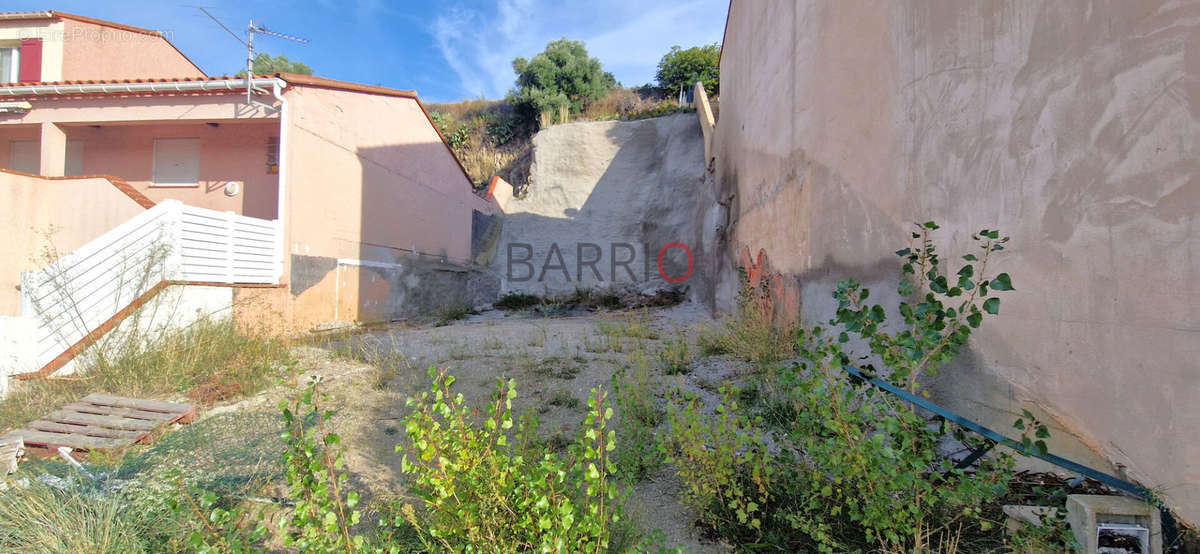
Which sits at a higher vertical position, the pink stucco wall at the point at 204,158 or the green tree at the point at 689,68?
the green tree at the point at 689,68

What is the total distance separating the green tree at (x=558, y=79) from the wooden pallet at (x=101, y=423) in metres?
17.7

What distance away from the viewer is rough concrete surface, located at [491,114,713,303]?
1371 centimetres

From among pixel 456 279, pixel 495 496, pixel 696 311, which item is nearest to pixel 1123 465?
pixel 495 496

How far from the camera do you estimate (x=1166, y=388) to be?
1540 mm

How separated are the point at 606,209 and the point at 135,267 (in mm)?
11545

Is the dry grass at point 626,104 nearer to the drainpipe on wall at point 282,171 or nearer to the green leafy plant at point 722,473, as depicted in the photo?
the drainpipe on wall at point 282,171

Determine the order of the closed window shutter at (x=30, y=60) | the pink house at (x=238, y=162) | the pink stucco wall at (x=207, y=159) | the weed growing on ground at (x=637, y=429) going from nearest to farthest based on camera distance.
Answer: the weed growing on ground at (x=637, y=429)
the pink house at (x=238, y=162)
the pink stucco wall at (x=207, y=159)
the closed window shutter at (x=30, y=60)

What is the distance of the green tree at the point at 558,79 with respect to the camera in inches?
784

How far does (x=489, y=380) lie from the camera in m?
4.32

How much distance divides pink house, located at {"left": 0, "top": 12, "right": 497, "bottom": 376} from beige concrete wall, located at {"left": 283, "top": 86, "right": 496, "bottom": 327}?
28 millimetres

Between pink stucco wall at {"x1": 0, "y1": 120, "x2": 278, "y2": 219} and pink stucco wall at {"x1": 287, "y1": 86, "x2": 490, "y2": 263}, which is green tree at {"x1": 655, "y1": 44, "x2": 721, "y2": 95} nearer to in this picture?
pink stucco wall at {"x1": 287, "y1": 86, "x2": 490, "y2": 263}

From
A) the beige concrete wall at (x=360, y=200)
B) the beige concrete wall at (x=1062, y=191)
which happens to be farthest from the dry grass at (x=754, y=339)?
the beige concrete wall at (x=360, y=200)

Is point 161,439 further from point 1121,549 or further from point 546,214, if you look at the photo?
point 546,214

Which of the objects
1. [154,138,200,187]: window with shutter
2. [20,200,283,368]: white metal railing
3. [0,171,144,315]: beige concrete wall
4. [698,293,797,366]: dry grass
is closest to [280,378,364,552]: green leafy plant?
[698,293,797,366]: dry grass
